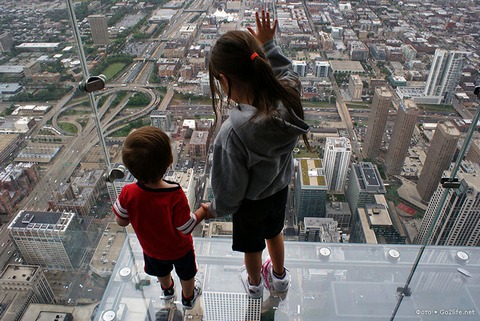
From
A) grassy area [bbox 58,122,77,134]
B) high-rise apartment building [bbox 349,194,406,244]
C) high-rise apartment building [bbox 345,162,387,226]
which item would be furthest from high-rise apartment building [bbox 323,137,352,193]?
grassy area [bbox 58,122,77,134]

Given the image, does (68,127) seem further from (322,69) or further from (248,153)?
(322,69)

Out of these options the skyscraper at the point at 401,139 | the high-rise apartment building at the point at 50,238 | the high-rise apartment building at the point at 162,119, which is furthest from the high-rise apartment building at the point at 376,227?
the high-rise apartment building at the point at 162,119

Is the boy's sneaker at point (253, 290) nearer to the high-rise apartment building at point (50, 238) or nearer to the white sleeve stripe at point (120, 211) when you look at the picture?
the white sleeve stripe at point (120, 211)

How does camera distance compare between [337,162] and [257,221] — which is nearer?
[257,221]

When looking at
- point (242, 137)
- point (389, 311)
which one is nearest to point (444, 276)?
point (389, 311)

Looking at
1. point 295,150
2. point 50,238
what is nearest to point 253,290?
point 50,238

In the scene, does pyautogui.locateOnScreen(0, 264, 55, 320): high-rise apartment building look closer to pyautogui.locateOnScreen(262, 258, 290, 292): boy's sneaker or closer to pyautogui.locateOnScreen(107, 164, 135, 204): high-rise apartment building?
pyautogui.locateOnScreen(107, 164, 135, 204): high-rise apartment building
